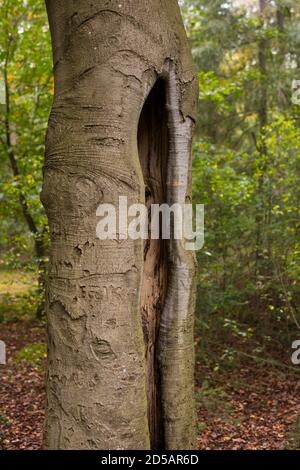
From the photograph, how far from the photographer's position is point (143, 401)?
2.71 metres

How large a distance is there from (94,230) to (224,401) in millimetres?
4637

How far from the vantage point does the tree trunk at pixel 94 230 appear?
102 inches

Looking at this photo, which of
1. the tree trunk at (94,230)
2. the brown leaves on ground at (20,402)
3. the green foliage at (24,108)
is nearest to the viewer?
the tree trunk at (94,230)

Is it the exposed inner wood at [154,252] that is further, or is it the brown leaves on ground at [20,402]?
the brown leaves on ground at [20,402]

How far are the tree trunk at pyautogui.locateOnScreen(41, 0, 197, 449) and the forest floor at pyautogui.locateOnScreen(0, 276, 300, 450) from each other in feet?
8.31

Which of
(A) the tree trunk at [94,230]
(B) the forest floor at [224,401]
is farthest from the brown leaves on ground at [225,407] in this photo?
(A) the tree trunk at [94,230]

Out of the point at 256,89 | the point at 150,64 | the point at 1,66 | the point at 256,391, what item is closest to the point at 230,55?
the point at 256,89

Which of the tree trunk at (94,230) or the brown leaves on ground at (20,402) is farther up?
the tree trunk at (94,230)

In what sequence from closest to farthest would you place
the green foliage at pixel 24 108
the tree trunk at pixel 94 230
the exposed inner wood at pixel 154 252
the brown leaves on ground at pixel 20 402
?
1. the tree trunk at pixel 94 230
2. the exposed inner wood at pixel 154 252
3. the brown leaves on ground at pixel 20 402
4. the green foliage at pixel 24 108

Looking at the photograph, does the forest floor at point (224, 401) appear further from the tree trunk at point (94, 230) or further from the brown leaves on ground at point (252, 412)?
the tree trunk at point (94, 230)

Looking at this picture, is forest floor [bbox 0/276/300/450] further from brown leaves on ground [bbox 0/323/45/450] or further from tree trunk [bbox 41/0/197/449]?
tree trunk [bbox 41/0/197/449]

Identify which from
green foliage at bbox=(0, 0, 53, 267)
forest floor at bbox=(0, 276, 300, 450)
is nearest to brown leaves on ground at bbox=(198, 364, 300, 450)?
forest floor at bbox=(0, 276, 300, 450)

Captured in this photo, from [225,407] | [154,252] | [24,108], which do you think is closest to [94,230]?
[154,252]
